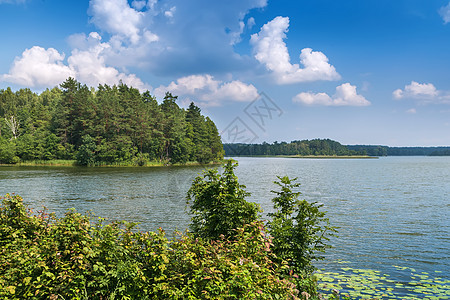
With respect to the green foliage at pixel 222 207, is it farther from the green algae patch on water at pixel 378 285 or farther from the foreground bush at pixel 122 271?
the green algae patch on water at pixel 378 285

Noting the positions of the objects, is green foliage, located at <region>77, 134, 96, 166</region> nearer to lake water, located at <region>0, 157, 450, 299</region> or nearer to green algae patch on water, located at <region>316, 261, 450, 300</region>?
lake water, located at <region>0, 157, 450, 299</region>

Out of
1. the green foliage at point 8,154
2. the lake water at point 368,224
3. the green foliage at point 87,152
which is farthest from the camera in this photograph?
the green foliage at point 8,154

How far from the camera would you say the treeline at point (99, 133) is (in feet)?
245

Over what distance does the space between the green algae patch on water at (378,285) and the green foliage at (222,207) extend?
3.15 metres

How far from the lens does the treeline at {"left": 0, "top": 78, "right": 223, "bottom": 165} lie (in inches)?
2940

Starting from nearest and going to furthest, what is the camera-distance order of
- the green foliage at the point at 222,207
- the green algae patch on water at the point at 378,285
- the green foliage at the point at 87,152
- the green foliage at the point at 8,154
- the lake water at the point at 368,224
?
the green foliage at the point at 222,207 → the green algae patch on water at the point at 378,285 → the lake water at the point at 368,224 → the green foliage at the point at 87,152 → the green foliage at the point at 8,154

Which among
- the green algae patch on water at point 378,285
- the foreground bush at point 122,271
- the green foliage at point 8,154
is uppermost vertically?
the green foliage at point 8,154

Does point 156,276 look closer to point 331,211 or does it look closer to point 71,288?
point 71,288

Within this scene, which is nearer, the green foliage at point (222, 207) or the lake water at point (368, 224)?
the green foliage at point (222, 207)

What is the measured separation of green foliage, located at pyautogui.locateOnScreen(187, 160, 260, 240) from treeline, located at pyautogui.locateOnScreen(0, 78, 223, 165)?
6994cm

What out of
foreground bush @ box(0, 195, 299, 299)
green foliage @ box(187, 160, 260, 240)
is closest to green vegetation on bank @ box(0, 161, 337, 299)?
foreground bush @ box(0, 195, 299, 299)

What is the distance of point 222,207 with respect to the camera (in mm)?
7793

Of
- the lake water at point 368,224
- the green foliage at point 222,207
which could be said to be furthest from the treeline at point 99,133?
the green foliage at point 222,207

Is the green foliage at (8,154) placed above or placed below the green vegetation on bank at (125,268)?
above
